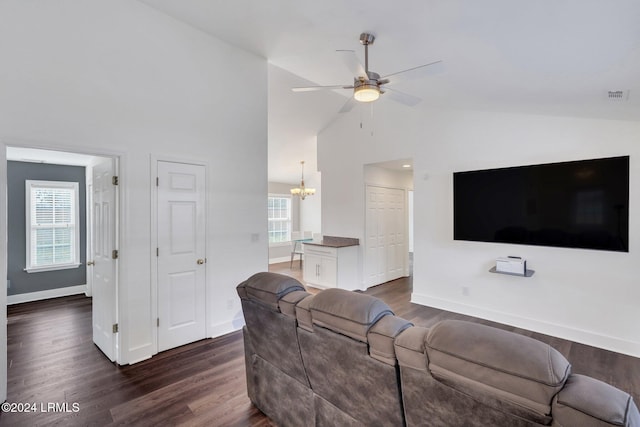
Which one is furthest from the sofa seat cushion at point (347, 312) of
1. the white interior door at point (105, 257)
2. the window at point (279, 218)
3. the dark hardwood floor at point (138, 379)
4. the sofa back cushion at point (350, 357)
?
the window at point (279, 218)

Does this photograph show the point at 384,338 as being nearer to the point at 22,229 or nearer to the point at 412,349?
the point at 412,349

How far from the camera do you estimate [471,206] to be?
4.18 meters

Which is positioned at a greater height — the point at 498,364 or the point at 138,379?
the point at 498,364

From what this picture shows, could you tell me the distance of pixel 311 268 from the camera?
Result: 5961 millimetres

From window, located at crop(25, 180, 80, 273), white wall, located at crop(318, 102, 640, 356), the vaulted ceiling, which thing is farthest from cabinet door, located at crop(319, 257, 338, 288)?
window, located at crop(25, 180, 80, 273)

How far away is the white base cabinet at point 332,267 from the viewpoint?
5.52 metres

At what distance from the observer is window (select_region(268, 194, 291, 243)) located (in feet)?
30.0

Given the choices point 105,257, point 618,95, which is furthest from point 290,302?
point 618,95

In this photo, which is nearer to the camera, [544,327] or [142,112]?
[142,112]

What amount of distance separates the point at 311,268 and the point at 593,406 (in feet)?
17.3

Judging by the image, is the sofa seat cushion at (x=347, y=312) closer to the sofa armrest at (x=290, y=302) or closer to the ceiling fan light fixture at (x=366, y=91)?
the sofa armrest at (x=290, y=302)

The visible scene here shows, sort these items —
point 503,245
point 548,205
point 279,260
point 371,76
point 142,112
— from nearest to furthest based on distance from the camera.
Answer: point 371,76, point 142,112, point 548,205, point 503,245, point 279,260

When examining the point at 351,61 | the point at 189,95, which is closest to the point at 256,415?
the point at 351,61

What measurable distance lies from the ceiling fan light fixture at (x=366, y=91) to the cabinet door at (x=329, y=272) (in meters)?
3.41
